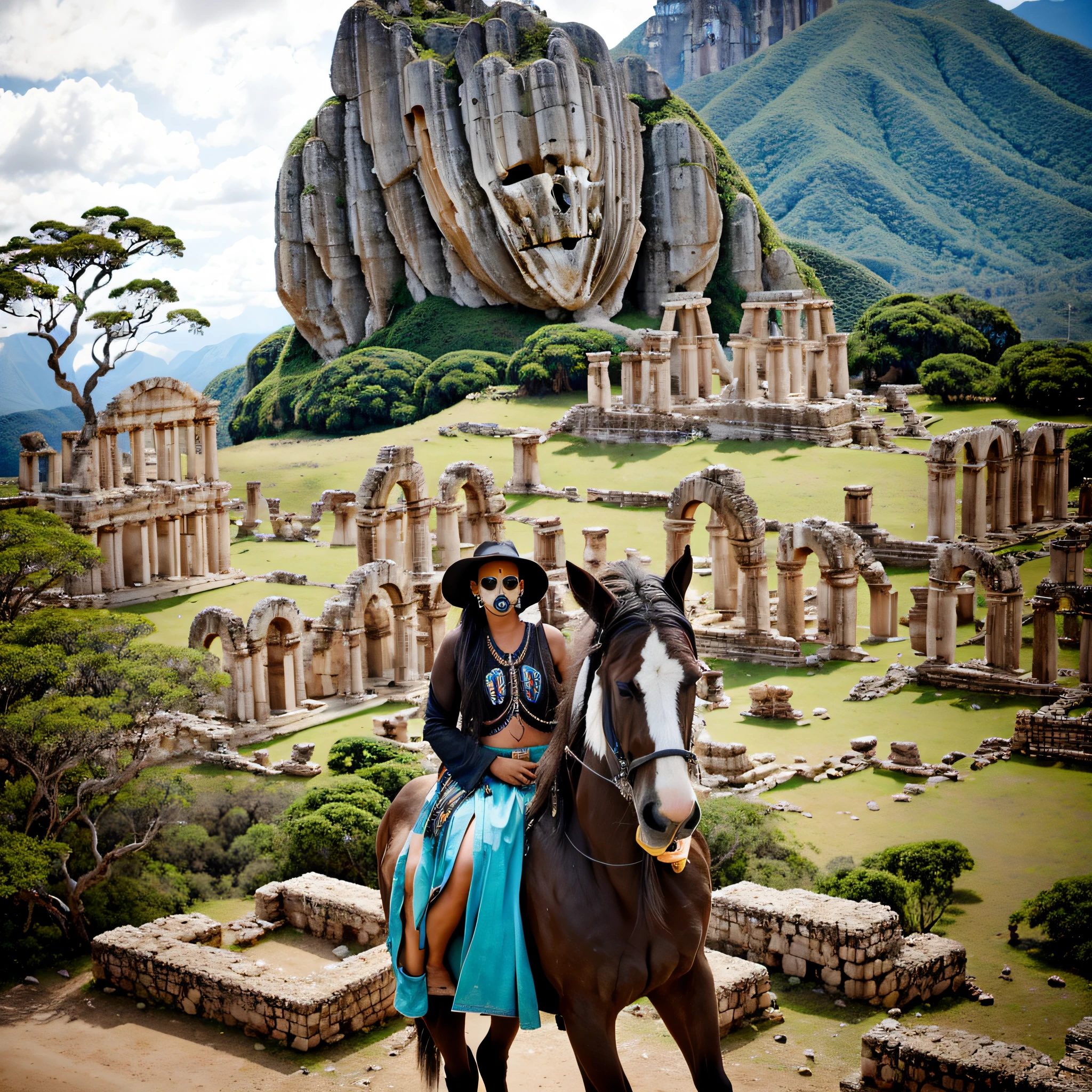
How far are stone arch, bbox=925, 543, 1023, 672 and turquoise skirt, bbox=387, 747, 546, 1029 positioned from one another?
16127 mm

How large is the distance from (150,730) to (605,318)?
51262 millimetres

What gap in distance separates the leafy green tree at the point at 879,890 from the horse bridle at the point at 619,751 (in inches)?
284

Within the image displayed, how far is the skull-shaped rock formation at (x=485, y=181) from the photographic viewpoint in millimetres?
62594

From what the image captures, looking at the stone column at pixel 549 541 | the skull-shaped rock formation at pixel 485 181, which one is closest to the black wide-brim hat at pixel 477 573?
the stone column at pixel 549 541

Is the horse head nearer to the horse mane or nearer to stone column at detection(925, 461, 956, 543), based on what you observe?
the horse mane

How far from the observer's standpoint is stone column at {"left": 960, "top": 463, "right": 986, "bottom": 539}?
29219 millimetres

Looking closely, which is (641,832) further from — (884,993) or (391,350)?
(391,350)

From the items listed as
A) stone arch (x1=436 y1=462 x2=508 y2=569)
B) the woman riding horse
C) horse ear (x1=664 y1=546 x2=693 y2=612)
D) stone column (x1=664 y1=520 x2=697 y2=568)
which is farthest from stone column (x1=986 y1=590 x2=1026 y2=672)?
horse ear (x1=664 y1=546 x2=693 y2=612)

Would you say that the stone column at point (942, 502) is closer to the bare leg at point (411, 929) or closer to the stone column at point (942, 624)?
the stone column at point (942, 624)

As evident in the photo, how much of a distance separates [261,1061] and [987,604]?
49.1ft

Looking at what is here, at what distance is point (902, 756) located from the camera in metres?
17.3

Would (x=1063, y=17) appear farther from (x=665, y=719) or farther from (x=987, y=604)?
(x=665, y=719)

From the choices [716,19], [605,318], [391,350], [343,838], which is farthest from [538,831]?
[716,19]

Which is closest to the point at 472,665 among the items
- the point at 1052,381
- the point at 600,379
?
the point at 600,379
